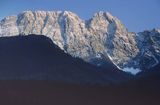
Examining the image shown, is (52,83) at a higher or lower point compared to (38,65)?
lower

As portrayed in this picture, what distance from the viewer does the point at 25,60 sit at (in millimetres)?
168250

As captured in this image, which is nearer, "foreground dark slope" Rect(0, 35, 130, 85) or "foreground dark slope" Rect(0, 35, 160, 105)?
"foreground dark slope" Rect(0, 35, 160, 105)

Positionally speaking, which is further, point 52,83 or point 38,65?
point 38,65

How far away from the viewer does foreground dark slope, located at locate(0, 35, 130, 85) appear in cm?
15138

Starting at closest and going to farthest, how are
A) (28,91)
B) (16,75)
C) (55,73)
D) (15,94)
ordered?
(15,94)
(28,91)
(16,75)
(55,73)

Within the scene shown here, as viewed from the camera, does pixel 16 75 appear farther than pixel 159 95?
Yes

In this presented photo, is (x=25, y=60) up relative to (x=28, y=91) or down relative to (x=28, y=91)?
up

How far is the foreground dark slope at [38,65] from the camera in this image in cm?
15138

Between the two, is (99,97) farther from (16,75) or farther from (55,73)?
(55,73)

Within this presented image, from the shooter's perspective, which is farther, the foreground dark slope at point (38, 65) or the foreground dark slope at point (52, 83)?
the foreground dark slope at point (38, 65)

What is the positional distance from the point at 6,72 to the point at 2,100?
6260cm

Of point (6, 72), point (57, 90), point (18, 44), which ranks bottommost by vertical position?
point (57, 90)

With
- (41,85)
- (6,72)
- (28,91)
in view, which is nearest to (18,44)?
(6,72)

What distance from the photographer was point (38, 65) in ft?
565
